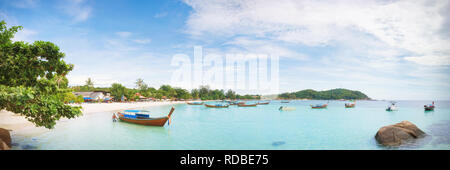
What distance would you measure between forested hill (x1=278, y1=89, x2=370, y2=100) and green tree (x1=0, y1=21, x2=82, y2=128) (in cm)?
17225

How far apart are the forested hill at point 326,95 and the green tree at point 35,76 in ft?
565

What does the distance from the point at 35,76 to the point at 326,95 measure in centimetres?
17850

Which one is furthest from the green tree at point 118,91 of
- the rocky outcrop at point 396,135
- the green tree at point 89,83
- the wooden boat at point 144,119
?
the rocky outcrop at point 396,135

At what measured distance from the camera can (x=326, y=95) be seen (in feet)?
538

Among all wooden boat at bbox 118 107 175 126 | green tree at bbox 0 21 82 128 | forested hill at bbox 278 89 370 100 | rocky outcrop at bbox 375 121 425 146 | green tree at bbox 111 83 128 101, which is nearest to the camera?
green tree at bbox 0 21 82 128

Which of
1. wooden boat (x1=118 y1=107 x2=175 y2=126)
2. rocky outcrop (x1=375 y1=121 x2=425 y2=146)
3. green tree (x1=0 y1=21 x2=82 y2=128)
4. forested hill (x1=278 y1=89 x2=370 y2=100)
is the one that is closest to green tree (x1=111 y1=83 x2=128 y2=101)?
wooden boat (x1=118 y1=107 x2=175 y2=126)

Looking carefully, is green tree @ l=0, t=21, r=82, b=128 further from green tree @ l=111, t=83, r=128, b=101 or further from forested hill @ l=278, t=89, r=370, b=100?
forested hill @ l=278, t=89, r=370, b=100

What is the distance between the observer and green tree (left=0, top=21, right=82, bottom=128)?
7641 mm

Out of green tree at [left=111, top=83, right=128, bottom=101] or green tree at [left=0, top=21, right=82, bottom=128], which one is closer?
green tree at [left=0, top=21, right=82, bottom=128]

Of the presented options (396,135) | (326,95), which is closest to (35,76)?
(396,135)

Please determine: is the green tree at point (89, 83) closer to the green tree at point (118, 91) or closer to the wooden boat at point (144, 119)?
the green tree at point (118, 91)

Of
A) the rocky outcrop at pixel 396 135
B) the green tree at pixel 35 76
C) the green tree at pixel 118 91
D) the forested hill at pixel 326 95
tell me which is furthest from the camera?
the forested hill at pixel 326 95

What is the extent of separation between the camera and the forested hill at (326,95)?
6363 inches
